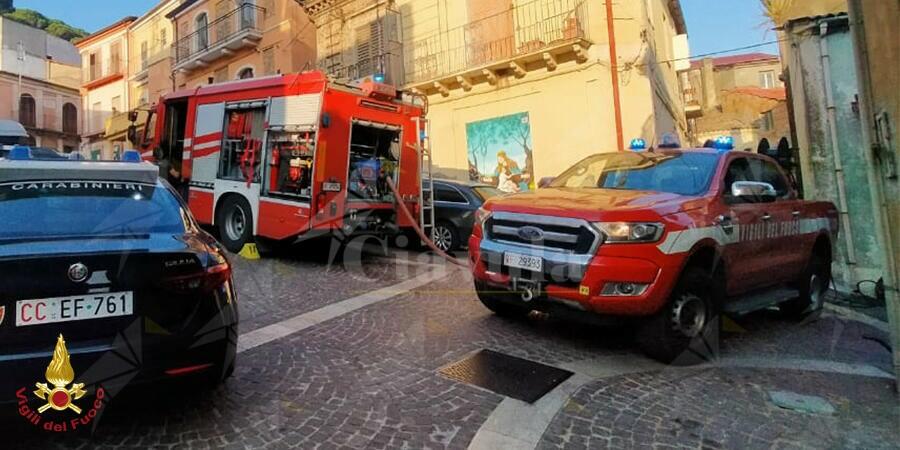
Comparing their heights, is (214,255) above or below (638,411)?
Result: above

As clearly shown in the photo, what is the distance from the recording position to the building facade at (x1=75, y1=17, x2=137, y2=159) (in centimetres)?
3240

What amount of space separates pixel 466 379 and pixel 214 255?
77.7 inches

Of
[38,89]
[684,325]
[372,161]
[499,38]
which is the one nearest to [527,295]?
[684,325]

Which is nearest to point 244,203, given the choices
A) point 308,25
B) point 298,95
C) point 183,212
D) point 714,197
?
point 298,95

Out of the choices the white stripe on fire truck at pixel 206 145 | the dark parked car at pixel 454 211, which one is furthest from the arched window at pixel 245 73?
the dark parked car at pixel 454 211

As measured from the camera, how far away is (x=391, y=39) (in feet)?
54.9

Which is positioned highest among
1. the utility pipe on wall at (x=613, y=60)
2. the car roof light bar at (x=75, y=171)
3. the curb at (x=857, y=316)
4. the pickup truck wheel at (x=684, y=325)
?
Result: the utility pipe on wall at (x=613, y=60)

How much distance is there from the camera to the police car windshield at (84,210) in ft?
8.80

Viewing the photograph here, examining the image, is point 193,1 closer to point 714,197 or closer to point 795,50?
point 795,50

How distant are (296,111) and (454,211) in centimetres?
366

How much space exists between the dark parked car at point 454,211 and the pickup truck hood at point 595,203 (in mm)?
4719

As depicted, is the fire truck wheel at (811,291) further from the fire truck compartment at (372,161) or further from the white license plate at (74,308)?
the white license plate at (74,308)

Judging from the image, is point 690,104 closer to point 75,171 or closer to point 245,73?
point 245,73

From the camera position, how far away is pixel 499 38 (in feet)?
47.4
